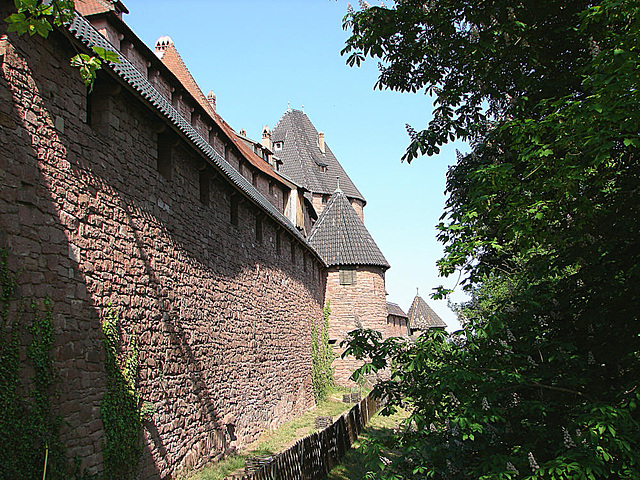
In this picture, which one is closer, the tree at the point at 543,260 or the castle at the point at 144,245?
the tree at the point at 543,260

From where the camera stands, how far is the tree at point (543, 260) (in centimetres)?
414

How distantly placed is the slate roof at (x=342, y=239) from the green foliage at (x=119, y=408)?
16.1m

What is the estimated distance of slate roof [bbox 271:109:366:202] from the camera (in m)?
32.8

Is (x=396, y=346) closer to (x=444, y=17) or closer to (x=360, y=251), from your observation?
(x=444, y=17)

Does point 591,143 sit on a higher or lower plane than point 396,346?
higher

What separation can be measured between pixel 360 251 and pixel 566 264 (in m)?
17.6

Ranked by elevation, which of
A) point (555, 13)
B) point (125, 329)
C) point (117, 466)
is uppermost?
point (555, 13)

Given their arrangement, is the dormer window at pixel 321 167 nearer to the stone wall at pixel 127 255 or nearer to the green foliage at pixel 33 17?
the stone wall at pixel 127 255

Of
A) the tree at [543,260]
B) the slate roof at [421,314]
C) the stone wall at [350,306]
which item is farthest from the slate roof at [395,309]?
the tree at [543,260]

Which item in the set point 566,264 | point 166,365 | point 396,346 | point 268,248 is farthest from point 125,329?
point 268,248

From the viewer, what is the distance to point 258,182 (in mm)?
16922

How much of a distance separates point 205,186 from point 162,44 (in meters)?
9.83

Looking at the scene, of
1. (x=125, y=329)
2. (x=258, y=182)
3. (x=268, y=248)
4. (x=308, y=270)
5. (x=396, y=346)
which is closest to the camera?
(x=396, y=346)

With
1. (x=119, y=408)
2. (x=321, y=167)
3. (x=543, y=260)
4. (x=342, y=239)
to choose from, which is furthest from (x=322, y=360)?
(x=321, y=167)
